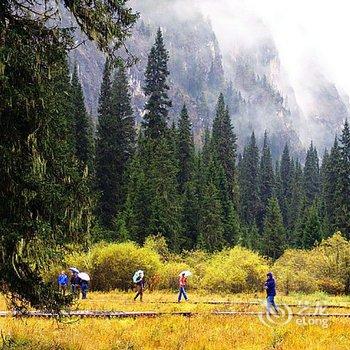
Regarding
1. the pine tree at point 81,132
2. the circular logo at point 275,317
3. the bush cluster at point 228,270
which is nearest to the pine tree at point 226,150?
the pine tree at point 81,132

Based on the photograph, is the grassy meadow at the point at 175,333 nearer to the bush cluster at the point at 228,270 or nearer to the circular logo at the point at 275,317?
the circular logo at the point at 275,317

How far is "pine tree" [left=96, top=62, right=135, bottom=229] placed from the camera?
57812 mm

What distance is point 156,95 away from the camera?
206ft

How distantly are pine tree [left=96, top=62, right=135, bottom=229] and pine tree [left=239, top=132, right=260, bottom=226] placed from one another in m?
35.8

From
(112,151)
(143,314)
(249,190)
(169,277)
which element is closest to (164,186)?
(112,151)

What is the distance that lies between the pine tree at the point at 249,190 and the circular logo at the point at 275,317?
71.6m

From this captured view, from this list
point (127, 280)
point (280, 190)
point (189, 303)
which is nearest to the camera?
point (189, 303)

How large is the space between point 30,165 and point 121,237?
39608 millimetres

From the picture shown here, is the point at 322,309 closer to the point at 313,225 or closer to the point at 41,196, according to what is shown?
the point at 41,196

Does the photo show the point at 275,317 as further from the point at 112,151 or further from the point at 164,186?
the point at 112,151

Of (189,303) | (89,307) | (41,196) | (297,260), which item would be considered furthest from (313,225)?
(41,196)

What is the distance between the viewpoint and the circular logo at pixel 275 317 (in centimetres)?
1770

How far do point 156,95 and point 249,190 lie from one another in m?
42.8

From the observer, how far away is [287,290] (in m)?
35.6
